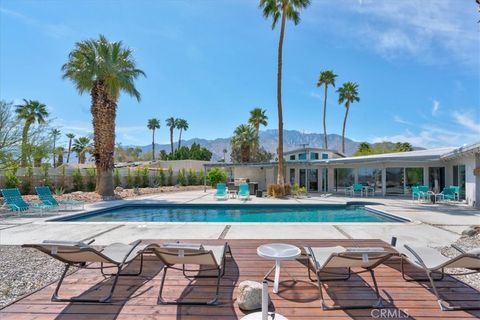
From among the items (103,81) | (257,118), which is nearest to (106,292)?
(103,81)

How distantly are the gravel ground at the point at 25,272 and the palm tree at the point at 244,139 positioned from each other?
32.1 meters

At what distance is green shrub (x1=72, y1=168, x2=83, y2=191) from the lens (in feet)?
65.9

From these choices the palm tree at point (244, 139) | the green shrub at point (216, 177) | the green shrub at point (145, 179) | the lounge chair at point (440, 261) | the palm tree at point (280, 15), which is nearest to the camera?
the lounge chair at point (440, 261)

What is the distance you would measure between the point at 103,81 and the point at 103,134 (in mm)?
2914

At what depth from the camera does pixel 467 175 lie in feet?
47.6

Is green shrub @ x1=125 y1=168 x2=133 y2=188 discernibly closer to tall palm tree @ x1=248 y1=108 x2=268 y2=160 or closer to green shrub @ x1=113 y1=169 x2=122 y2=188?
green shrub @ x1=113 y1=169 x2=122 y2=188

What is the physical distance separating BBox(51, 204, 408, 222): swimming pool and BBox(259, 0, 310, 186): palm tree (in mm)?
4172

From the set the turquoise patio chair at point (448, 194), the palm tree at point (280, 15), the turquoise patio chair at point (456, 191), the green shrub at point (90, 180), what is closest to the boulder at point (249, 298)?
the palm tree at point (280, 15)

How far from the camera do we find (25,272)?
459cm

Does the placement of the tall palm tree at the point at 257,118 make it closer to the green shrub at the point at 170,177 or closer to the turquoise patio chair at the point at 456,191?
the green shrub at the point at 170,177

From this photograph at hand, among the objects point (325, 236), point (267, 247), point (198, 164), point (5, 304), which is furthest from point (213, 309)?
point (198, 164)

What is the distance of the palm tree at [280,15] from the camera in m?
18.0

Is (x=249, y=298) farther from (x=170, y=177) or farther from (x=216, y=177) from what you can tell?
(x=170, y=177)

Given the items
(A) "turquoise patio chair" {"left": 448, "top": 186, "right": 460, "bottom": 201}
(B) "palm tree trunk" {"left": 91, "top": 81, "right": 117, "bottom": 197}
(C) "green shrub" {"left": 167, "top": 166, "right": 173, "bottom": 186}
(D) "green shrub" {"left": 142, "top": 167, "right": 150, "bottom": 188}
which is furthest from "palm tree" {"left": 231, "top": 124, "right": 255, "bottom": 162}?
(A) "turquoise patio chair" {"left": 448, "top": 186, "right": 460, "bottom": 201}
